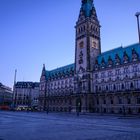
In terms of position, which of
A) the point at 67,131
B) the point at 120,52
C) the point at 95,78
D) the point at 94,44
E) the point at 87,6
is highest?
the point at 87,6

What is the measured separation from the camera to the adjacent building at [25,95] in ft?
548

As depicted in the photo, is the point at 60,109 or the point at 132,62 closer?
the point at 132,62

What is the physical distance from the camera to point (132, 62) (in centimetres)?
7606

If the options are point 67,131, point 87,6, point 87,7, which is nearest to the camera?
point 67,131

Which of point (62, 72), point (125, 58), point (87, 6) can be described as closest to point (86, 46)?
point (125, 58)

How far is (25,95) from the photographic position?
561ft

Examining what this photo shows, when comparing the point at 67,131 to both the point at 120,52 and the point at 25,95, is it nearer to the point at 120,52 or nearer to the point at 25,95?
the point at 120,52

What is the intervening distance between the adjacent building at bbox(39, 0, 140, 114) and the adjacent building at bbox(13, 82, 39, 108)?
49.8 m

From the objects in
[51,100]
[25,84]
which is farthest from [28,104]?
[51,100]

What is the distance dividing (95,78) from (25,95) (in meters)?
97.1

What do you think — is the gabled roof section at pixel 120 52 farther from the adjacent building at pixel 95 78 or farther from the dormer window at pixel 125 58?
the dormer window at pixel 125 58

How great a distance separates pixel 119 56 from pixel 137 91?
21.5 meters

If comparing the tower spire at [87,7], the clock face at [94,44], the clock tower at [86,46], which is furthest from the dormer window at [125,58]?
the tower spire at [87,7]

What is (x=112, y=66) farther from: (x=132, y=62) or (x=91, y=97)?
(x=91, y=97)
